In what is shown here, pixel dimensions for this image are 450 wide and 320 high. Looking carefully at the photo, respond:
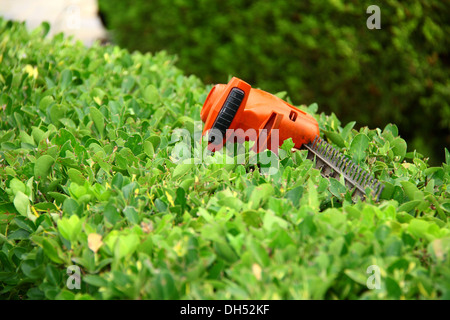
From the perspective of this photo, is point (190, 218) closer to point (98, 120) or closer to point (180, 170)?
point (180, 170)

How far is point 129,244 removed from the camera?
1716 mm

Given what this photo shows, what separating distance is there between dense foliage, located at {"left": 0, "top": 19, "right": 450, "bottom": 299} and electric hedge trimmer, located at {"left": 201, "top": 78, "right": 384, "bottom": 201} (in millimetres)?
110

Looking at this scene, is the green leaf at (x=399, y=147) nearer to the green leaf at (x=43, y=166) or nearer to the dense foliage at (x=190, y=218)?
the dense foliage at (x=190, y=218)

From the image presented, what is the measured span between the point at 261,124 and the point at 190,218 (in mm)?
812

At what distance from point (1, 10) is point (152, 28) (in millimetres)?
3439

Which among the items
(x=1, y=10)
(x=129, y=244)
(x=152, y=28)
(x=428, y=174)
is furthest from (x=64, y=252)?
(x=1, y=10)

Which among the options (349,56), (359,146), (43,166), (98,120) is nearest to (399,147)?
(359,146)

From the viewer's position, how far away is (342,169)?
2.38 metres

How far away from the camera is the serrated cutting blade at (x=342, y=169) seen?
2.23 m


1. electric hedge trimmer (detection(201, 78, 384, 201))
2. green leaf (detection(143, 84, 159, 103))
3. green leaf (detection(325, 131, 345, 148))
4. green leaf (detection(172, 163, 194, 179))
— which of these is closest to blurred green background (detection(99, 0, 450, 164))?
green leaf (detection(143, 84, 159, 103))

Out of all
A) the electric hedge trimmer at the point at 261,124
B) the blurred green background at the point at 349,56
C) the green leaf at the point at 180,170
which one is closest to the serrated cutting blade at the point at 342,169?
the electric hedge trimmer at the point at 261,124

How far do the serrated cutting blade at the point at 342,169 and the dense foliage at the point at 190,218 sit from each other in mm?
76

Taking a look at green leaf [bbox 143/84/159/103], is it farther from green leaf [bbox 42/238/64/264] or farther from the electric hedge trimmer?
green leaf [bbox 42/238/64/264]
